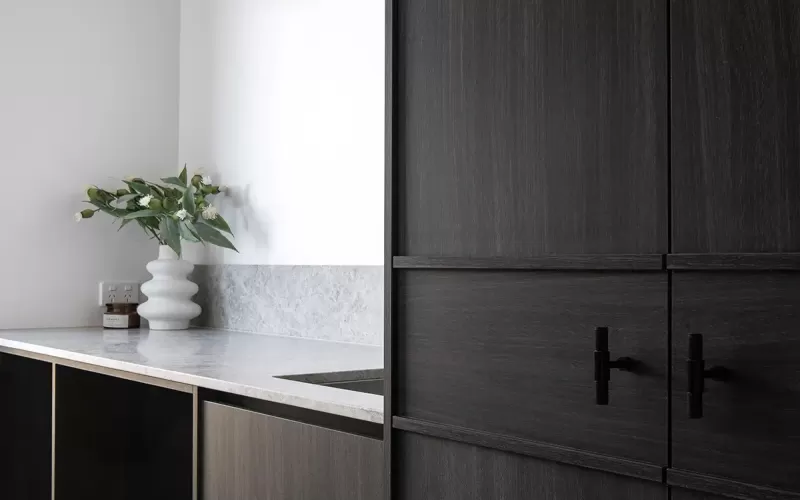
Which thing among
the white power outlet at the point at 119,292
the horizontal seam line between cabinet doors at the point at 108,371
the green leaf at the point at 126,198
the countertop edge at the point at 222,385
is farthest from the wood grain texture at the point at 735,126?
the white power outlet at the point at 119,292

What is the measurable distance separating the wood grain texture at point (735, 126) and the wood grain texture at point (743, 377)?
0.13 ft

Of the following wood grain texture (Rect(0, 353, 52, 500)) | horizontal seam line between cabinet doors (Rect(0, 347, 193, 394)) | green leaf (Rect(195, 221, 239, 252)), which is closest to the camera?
horizontal seam line between cabinet doors (Rect(0, 347, 193, 394))

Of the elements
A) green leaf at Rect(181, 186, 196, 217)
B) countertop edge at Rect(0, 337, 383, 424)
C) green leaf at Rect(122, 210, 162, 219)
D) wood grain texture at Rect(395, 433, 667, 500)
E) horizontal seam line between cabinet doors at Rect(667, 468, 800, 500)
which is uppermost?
green leaf at Rect(181, 186, 196, 217)

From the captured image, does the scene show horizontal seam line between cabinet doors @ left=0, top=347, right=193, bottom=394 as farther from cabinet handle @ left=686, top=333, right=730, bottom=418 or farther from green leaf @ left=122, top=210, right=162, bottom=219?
cabinet handle @ left=686, top=333, right=730, bottom=418

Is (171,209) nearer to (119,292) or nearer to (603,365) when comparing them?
(119,292)

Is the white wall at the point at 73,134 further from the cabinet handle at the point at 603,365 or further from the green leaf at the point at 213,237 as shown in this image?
the cabinet handle at the point at 603,365

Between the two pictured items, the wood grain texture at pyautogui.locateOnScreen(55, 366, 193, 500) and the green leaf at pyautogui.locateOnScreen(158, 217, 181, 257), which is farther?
the green leaf at pyautogui.locateOnScreen(158, 217, 181, 257)

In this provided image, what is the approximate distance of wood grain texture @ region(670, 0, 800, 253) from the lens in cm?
84

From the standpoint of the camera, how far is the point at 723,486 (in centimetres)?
88

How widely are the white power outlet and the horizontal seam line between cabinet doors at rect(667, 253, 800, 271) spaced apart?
2532mm

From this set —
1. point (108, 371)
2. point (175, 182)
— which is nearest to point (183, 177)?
point (175, 182)

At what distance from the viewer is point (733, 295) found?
0.88 m

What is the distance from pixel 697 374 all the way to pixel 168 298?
7.45 ft

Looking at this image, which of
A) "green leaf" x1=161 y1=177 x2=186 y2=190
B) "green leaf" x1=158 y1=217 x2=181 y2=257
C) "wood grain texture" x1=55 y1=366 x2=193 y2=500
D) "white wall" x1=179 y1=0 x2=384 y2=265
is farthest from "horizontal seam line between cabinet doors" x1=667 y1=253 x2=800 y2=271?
"green leaf" x1=161 y1=177 x2=186 y2=190
